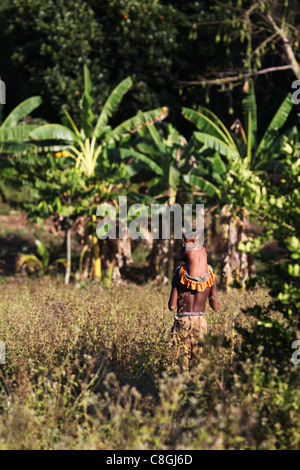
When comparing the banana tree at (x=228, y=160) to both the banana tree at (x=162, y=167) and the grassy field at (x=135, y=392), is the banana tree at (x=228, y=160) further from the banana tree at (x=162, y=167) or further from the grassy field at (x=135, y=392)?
the grassy field at (x=135, y=392)

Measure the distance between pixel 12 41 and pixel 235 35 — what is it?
8601mm

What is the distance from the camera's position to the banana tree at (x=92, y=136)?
1380 centimetres

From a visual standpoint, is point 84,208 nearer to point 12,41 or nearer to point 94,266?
point 94,266

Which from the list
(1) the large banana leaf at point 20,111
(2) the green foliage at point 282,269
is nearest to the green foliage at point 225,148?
(1) the large banana leaf at point 20,111

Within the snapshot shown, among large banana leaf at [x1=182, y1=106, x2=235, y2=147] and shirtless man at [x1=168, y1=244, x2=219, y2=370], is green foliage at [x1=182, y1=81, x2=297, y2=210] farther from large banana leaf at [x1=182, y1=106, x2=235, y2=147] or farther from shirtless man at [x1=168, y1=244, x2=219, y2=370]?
shirtless man at [x1=168, y1=244, x2=219, y2=370]

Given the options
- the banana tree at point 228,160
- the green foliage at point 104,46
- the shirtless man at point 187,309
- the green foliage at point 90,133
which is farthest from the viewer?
the green foliage at point 104,46

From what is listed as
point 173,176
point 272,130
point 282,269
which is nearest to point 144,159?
point 173,176

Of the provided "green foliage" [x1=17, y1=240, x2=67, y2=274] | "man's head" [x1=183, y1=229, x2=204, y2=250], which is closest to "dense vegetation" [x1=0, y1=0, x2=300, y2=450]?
"green foliage" [x1=17, y1=240, x2=67, y2=274]

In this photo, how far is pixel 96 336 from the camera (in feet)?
22.0

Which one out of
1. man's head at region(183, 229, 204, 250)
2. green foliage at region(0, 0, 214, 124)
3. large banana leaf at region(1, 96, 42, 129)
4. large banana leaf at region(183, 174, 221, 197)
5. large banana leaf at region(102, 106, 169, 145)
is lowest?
man's head at region(183, 229, 204, 250)

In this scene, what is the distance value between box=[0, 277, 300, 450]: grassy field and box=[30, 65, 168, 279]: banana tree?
22.5 ft

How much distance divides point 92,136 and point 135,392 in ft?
35.2

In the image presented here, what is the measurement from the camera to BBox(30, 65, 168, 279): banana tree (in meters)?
13.8

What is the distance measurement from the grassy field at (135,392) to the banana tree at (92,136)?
685cm
